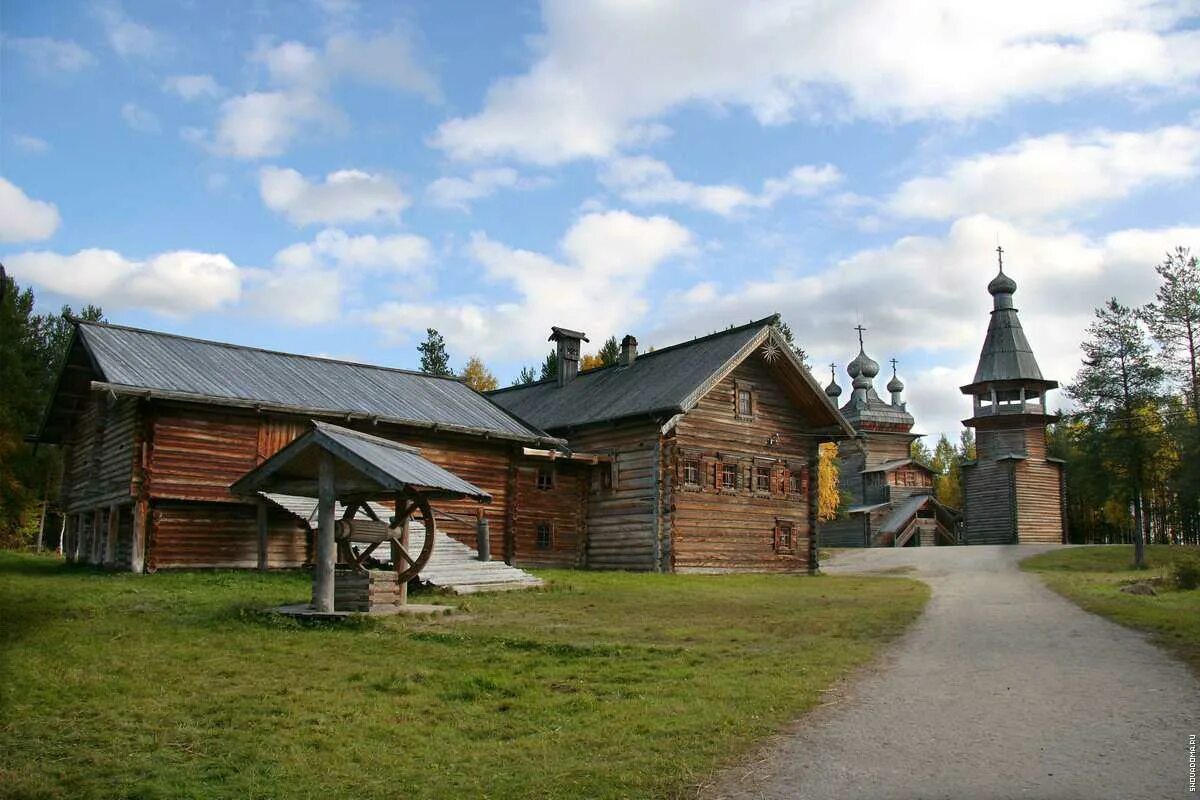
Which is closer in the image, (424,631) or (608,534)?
(424,631)

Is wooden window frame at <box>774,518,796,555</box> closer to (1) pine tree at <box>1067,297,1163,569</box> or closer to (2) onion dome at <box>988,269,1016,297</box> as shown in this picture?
(1) pine tree at <box>1067,297,1163,569</box>

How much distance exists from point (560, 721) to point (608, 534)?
24.5 metres

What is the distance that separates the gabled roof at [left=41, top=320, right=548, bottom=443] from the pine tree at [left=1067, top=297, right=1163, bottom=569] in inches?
1037

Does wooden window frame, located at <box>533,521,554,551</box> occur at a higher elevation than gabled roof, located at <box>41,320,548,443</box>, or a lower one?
lower

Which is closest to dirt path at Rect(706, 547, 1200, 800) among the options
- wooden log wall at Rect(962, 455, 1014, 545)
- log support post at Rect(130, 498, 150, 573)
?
log support post at Rect(130, 498, 150, 573)

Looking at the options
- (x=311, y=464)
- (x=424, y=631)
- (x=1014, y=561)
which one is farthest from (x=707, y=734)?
(x=1014, y=561)

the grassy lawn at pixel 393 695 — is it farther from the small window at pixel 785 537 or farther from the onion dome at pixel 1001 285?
the onion dome at pixel 1001 285

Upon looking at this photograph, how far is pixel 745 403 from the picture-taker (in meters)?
35.6

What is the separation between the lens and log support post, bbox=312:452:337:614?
15.9 meters

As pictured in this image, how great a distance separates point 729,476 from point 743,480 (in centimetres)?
73

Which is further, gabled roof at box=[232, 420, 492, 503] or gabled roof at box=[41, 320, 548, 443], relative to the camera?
gabled roof at box=[41, 320, 548, 443]

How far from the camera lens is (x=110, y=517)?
26.4 meters

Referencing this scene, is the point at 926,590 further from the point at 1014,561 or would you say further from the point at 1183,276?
the point at 1183,276

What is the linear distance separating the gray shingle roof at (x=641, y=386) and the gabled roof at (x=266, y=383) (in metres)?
3.59
